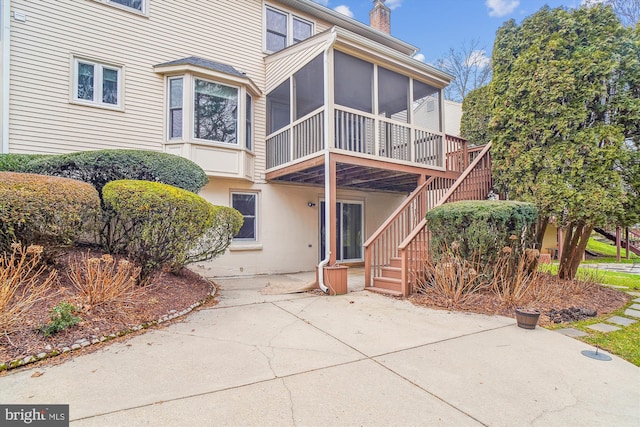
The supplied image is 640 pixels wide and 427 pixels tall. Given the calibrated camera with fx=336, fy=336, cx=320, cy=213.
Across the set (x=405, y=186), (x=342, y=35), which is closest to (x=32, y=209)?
(x=342, y=35)

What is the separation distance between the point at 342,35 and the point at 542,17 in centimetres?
387

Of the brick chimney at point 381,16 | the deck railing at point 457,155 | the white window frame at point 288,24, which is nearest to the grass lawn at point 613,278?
the deck railing at point 457,155

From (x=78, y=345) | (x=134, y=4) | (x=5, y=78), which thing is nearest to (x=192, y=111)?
(x=134, y=4)

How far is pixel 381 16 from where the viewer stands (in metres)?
12.9

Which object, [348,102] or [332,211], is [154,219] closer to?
[332,211]

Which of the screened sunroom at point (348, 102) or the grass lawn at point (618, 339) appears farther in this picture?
the screened sunroom at point (348, 102)

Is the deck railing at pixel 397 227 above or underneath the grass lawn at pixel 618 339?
above

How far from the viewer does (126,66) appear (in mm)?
7961

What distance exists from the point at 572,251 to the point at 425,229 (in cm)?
322

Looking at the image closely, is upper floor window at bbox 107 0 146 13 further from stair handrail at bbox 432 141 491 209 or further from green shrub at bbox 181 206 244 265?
stair handrail at bbox 432 141 491 209

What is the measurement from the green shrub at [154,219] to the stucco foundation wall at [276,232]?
337 centimetres

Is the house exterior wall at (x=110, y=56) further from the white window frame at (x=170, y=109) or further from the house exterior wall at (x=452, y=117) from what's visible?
the house exterior wall at (x=452, y=117)

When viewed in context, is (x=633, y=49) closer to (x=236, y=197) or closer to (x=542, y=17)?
(x=542, y=17)

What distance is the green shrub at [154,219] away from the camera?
15.8 ft
